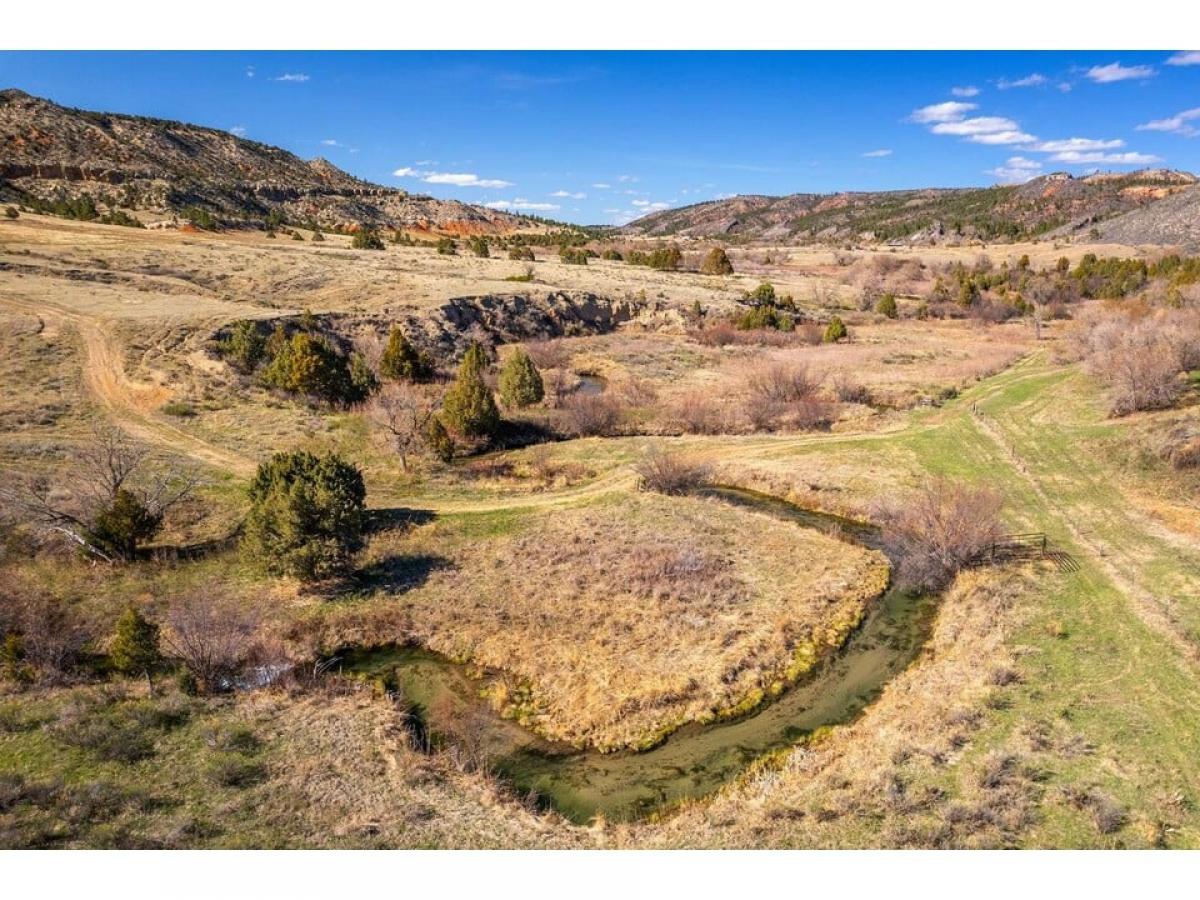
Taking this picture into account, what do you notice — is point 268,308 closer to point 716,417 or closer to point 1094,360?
point 716,417

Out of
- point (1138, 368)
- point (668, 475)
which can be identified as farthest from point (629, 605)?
point (1138, 368)

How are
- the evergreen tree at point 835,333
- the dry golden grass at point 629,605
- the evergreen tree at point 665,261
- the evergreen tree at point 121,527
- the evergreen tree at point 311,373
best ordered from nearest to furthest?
1. the dry golden grass at point 629,605
2. the evergreen tree at point 121,527
3. the evergreen tree at point 311,373
4. the evergreen tree at point 835,333
5. the evergreen tree at point 665,261

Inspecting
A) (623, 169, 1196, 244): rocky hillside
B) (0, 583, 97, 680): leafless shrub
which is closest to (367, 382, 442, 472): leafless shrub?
(0, 583, 97, 680): leafless shrub

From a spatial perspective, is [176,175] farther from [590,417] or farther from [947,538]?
[947,538]

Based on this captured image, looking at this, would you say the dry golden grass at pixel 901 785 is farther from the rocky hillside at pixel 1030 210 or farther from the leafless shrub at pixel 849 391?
the rocky hillside at pixel 1030 210

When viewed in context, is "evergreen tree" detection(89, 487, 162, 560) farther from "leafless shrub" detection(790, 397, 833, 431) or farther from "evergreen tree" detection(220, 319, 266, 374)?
"leafless shrub" detection(790, 397, 833, 431)

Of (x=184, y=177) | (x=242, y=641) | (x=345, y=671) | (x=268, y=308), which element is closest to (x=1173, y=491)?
(x=345, y=671)

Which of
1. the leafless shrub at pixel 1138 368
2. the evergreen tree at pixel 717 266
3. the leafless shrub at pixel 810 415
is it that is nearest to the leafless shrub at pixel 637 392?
the leafless shrub at pixel 810 415
